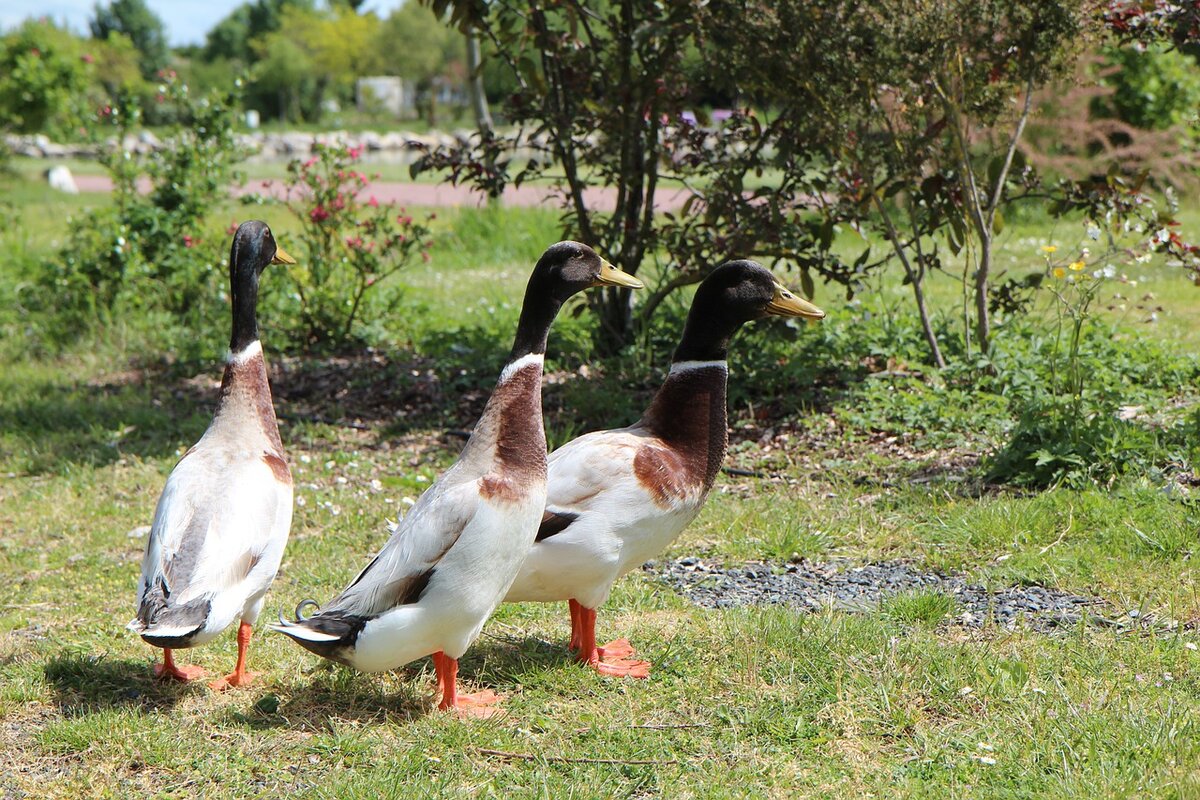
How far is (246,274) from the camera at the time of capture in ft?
14.6

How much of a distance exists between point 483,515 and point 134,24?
227 ft

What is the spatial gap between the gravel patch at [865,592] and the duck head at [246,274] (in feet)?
5.93

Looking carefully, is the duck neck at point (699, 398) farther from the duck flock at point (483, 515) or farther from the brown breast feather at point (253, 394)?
the brown breast feather at point (253, 394)

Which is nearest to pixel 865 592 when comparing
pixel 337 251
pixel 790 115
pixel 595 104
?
pixel 790 115

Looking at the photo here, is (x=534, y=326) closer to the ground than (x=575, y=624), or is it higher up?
higher up

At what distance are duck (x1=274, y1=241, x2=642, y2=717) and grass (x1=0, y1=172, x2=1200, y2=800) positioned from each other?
0.28 m

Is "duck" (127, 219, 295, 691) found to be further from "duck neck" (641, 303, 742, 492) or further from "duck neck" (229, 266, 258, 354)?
"duck neck" (641, 303, 742, 492)

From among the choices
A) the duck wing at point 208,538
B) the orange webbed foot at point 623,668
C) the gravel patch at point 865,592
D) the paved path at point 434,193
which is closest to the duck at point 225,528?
the duck wing at point 208,538

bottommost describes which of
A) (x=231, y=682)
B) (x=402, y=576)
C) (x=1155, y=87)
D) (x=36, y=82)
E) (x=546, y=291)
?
(x=231, y=682)

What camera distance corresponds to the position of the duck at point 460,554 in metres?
3.27

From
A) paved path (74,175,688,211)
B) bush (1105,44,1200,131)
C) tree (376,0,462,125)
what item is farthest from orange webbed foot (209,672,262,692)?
tree (376,0,462,125)

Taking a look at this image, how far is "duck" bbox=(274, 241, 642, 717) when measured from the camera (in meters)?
3.27

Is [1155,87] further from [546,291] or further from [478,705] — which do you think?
[478,705]

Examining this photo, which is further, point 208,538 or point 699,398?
point 699,398
